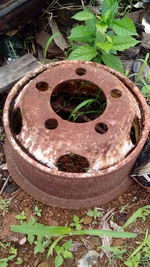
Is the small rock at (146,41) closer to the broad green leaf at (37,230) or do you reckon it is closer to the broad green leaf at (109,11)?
the broad green leaf at (109,11)

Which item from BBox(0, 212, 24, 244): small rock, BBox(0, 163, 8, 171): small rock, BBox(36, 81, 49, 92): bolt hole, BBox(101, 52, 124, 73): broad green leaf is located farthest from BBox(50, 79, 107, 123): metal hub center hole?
BBox(0, 212, 24, 244): small rock

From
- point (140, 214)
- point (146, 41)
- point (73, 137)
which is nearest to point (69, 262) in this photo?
point (140, 214)

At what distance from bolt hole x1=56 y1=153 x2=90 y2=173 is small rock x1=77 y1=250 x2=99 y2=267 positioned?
0.53 m

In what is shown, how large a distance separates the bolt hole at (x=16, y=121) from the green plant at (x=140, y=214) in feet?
2.86

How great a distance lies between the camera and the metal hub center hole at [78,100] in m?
2.54

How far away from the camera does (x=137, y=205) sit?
250 cm

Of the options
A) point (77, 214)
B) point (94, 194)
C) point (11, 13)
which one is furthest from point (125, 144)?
point (11, 13)

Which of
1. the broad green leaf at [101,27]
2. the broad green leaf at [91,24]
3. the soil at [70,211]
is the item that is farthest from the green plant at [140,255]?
→ the broad green leaf at [91,24]

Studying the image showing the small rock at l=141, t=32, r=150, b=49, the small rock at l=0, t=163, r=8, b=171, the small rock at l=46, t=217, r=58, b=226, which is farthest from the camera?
the small rock at l=141, t=32, r=150, b=49

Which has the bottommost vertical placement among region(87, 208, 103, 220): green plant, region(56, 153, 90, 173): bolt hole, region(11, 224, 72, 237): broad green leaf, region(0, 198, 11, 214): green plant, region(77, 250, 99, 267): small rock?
region(77, 250, 99, 267): small rock

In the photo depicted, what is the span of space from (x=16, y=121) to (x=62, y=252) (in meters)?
0.85

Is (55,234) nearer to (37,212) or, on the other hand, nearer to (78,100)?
(37,212)

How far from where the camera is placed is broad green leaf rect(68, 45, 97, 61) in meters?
2.65

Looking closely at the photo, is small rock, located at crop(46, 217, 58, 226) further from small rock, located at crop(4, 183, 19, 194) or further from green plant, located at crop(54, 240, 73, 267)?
small rock, located at crop(4, 183, 19, 194)
